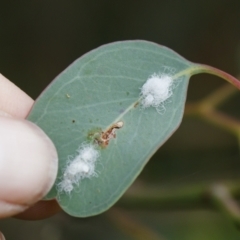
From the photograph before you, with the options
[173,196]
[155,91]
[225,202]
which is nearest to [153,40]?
[173,196]

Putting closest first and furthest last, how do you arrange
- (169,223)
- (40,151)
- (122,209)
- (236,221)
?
(40,151)
(236,221)
(122,209)
(169,223)

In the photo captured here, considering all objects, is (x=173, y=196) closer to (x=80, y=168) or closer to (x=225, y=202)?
(x=225, y=202)

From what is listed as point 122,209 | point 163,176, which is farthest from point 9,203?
point 163,176

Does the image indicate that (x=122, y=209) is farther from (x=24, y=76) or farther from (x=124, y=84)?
(x=124, y=84)

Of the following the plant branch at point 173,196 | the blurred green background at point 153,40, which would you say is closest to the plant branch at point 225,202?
the plant branch at point 173,196

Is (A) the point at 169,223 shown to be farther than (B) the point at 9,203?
Yes
